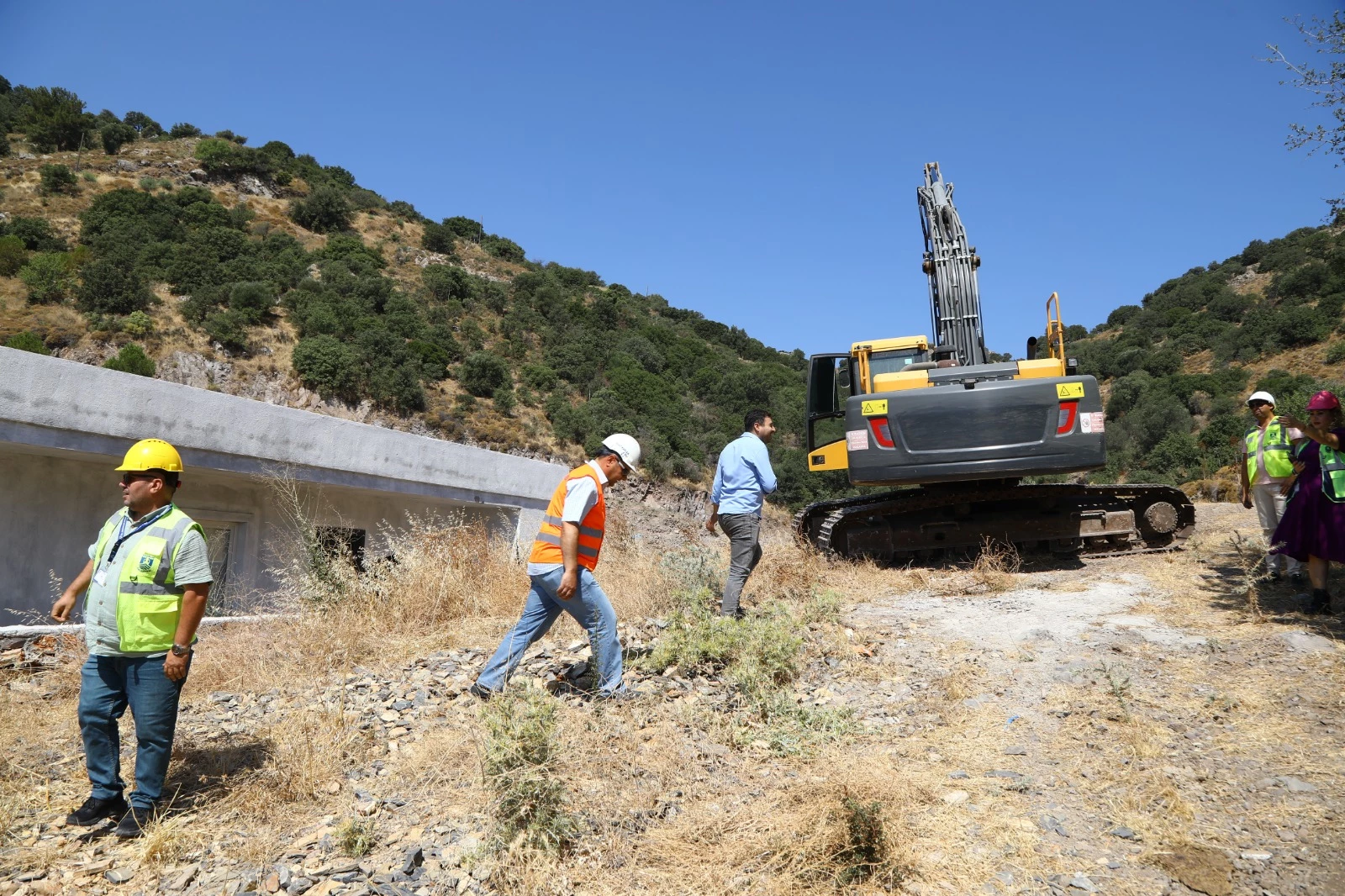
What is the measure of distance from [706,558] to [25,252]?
95.8 ft

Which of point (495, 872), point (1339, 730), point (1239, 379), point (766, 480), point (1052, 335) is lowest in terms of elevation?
point (495, 872)

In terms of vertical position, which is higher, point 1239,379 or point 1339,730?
point 1239,379

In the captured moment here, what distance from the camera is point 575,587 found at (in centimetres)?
500

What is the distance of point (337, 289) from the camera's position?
33.5 metres

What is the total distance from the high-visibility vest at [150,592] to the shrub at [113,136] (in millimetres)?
47506

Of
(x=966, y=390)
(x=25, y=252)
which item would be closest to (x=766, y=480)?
(x=966, y=390)

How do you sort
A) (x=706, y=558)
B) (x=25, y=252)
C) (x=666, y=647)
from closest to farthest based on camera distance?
(x=666, y=647) → (x=706, y=558) → (x=25, y=252)

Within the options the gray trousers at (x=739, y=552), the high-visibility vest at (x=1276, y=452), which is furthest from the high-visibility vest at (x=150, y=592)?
the high-visibility vest at (x=1276, y=452)

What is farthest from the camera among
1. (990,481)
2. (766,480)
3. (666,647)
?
(990,481)

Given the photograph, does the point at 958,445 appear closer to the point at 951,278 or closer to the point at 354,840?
the point at 951,278

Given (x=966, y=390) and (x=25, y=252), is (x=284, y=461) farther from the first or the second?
(x=25, y=252)

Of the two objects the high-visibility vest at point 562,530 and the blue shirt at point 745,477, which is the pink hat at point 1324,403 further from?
the high-visibility vest at point 562,530

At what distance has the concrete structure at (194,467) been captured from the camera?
7.78 meters

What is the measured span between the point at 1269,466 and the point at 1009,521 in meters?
2.91
